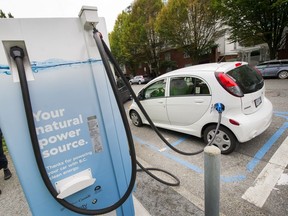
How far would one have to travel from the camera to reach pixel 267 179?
2422mm

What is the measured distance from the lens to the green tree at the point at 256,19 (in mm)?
11758

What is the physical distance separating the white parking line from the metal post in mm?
960

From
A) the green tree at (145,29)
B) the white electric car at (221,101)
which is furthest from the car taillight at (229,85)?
the green tree at (145,29)

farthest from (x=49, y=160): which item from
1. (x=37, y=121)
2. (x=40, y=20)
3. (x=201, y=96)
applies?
(x=201, y=96)

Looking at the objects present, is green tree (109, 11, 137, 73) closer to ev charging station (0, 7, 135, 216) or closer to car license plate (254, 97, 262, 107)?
car license plate (254, 97, 262, 107)

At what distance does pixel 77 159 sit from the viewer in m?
1.31

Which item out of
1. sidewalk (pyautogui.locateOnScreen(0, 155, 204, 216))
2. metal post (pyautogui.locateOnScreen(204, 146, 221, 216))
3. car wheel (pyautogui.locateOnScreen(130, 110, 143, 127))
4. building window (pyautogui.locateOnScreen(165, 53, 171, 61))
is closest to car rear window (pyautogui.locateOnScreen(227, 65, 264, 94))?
metal post (pyautogui.locateOnScreen(204, 146, 221, 216))

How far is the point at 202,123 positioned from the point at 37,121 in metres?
2.84

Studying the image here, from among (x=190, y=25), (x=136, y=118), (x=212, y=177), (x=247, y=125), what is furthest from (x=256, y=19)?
(x=212, y=177)

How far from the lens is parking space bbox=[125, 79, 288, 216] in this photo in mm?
2084

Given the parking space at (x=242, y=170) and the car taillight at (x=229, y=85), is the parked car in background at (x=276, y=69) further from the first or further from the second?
the car taillight at (x=229, y=85)

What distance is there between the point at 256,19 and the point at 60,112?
16500 mm

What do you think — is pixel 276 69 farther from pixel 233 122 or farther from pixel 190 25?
pixel 233 122

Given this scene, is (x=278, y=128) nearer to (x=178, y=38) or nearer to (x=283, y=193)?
(x=283, y=193)
